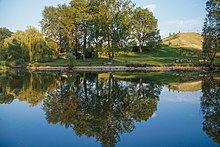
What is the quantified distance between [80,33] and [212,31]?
27.1m

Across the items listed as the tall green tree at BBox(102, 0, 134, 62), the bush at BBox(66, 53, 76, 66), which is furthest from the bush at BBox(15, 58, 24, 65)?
the tall green tree at BBox(102, 0, 134, 62)

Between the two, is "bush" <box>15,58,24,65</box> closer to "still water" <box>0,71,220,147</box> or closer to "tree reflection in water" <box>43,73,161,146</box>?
"still water" <box>0,71,220,147</box>

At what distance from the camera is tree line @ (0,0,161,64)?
144ft

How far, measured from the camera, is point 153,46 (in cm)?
6625

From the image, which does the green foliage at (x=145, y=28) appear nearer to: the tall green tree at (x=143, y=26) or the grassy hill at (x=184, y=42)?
the tall green tree at (x=143, y=26)

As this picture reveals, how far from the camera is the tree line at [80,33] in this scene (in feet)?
144

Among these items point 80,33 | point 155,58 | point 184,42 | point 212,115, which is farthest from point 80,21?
point 212,115

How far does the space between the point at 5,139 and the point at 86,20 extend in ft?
140

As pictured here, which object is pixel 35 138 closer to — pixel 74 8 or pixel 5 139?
pixel 5 139

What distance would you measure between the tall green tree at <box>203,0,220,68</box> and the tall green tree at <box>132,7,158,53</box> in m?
23.1

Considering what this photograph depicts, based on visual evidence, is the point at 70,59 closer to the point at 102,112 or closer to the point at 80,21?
the point at 80,21

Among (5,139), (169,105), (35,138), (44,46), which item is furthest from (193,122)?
(44,46)

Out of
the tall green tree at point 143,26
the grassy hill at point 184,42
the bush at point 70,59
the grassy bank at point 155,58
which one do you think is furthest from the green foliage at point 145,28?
the bush at point 70,59

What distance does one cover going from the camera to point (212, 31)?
4091cm
